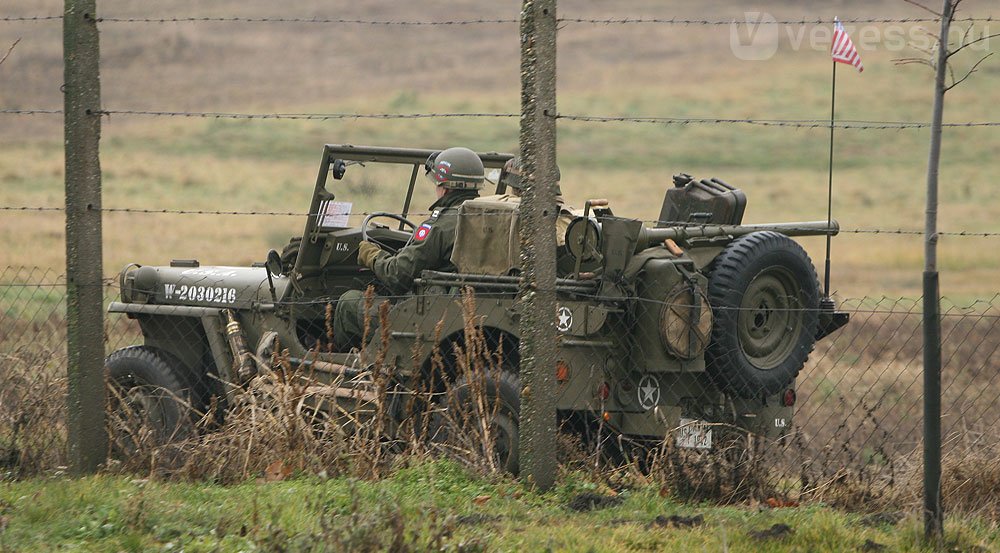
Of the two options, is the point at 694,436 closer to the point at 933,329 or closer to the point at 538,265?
the point at 538,265

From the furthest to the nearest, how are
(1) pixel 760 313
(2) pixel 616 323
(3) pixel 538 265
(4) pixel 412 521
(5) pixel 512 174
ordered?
(5) pixel 512 174
(1) pixel 760 313
(2) pixel 616 323
(3) pixel 538 265
(4) pixel 412 521

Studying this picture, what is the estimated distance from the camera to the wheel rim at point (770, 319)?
24.9 ft

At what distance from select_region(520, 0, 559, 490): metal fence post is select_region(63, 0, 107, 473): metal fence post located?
2.09m

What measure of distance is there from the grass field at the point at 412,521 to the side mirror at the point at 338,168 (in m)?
2.56

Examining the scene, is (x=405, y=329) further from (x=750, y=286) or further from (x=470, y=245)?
(x=750, y=286)

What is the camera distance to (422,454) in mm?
7078

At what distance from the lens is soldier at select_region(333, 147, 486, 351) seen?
8.15 m

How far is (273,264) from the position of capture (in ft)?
28.9

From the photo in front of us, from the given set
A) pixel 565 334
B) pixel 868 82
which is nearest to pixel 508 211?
pixel 565 334

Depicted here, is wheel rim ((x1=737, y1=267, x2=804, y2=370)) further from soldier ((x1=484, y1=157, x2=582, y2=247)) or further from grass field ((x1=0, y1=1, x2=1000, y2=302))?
grass field ((x1=0, y1=1, x2=1000, y2=302))

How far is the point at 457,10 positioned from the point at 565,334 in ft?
185

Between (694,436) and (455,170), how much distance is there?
221cm

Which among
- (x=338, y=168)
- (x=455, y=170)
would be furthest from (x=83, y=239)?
(x=455, y=170)

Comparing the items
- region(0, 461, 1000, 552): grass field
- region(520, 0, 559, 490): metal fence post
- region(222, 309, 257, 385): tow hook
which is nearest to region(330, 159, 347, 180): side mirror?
region(222, 309, 257, 385): tow hook
